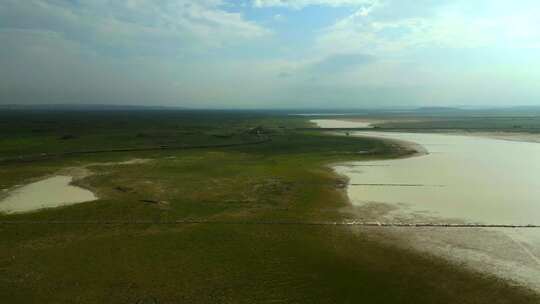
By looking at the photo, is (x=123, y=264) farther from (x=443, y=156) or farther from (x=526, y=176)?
(x=443, y=156)

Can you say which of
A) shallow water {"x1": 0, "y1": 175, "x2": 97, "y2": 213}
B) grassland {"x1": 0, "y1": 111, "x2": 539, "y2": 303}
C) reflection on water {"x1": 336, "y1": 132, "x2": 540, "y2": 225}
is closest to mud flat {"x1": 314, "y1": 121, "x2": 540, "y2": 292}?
reflection on water {"x1": 336, "y1": 132, "x2": 540, "y2": 225}

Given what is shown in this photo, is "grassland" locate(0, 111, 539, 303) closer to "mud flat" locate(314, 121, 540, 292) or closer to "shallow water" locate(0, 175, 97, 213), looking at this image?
"shallow water" locate(0, 175, 97, 213)

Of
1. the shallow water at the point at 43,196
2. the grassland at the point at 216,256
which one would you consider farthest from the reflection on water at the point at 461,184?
the shallow water at the point at 43,196

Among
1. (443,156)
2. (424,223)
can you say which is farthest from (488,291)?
(443,156)

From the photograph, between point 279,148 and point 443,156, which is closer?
point 443,156

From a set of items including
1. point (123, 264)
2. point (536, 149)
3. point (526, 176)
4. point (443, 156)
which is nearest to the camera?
point (123, 264)

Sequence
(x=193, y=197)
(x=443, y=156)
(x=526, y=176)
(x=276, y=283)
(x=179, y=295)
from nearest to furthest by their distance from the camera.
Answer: (x=179, y=295)
(x=276, y=283)
(x=193, y=197)
(x=526, y=176)
(x=443, y=156)
